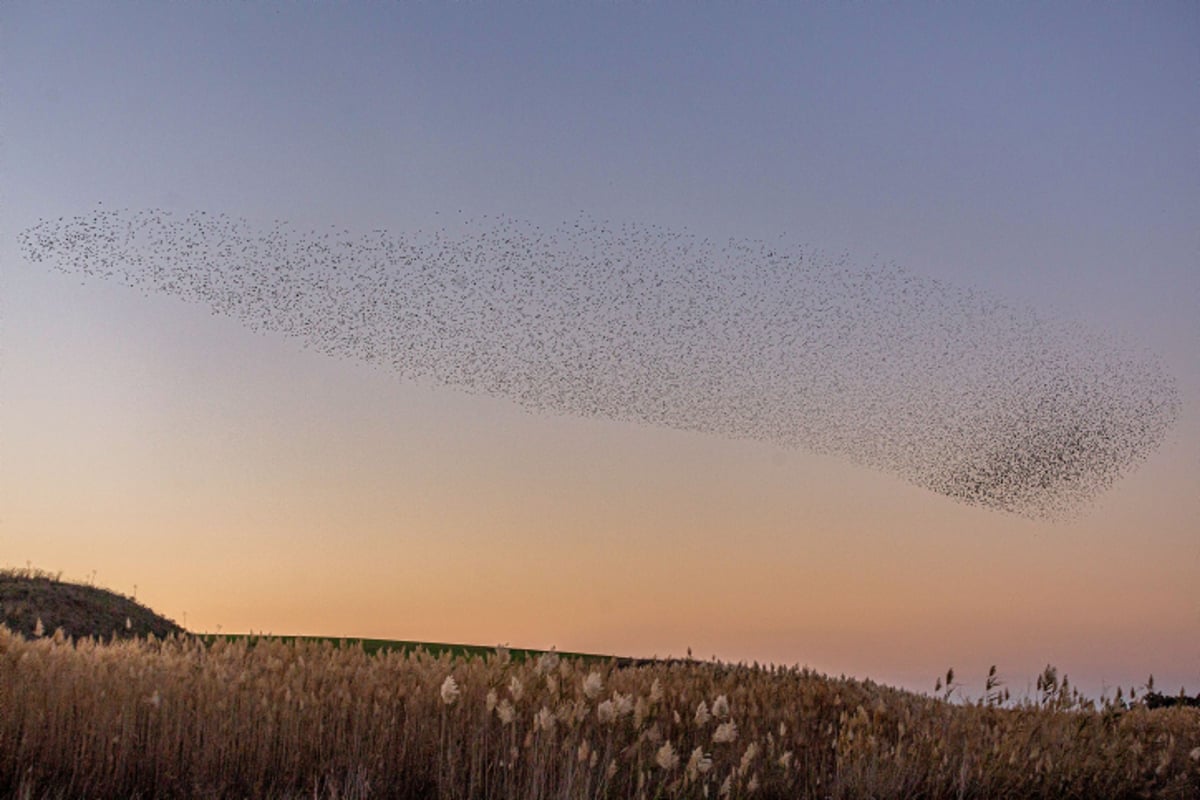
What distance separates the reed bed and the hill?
13.9m

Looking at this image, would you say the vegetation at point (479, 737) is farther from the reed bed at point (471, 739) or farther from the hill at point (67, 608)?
the hill at point (67, 608)

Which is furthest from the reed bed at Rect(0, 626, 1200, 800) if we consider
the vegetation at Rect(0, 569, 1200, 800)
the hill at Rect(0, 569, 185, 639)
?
the hill at Rect(0, 569, 185, 639)

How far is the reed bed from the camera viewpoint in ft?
21.4

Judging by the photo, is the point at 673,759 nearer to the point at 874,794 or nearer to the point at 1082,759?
the point at 874,794

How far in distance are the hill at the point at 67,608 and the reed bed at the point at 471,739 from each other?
1390cm

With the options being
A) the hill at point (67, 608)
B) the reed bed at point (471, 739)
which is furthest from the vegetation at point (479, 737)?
the hill at point (67, 608)

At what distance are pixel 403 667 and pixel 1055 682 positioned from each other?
5.10 metres

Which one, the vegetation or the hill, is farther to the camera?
the hill

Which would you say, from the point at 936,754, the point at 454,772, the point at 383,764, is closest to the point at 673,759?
the point at 454,772

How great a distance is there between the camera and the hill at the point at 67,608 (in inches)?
862

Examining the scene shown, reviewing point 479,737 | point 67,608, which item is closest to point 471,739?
point 479,737

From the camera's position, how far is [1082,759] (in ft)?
28.1

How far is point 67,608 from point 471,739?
1980cm

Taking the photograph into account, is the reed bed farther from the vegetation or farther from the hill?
the hill
